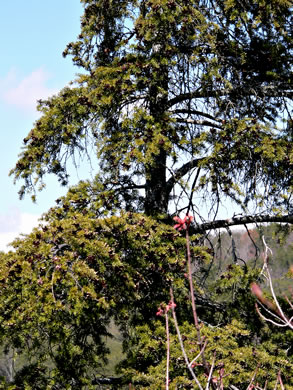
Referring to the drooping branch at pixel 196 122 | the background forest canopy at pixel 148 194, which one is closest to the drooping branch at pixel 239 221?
the background forest canopy at pixel 148 194

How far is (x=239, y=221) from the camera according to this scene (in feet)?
23.5

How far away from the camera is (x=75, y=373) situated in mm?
4793

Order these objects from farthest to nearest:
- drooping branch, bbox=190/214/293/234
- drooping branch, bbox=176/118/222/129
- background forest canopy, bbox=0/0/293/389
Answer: drooping branch, bbox=176/118/222/129 < drooping branch, bbox=190/214/293/234 < background forest canopy, bbox=0/0/293/389

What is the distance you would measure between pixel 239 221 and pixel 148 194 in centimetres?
164

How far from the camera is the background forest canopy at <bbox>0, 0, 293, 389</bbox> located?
4.75 m

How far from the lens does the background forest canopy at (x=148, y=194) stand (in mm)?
4754

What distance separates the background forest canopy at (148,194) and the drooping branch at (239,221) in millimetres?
34

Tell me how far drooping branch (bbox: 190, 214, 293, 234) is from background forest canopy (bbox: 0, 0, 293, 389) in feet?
0.11

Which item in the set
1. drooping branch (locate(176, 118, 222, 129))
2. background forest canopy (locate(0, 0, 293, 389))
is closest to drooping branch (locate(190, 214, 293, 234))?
background forest canopy (locate(0, 0, 293, 389))

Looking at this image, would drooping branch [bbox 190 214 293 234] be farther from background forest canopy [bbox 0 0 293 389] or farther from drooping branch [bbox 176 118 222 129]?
drooping branch [bbox 176 118 222 129]

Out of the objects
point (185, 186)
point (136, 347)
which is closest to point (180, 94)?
point (185, 186)

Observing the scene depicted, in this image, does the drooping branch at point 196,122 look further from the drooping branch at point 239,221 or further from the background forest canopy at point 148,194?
the drooping branch at point 239,221

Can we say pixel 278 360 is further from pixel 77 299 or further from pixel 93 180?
pixel 93 180

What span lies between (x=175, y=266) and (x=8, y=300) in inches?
89.1
